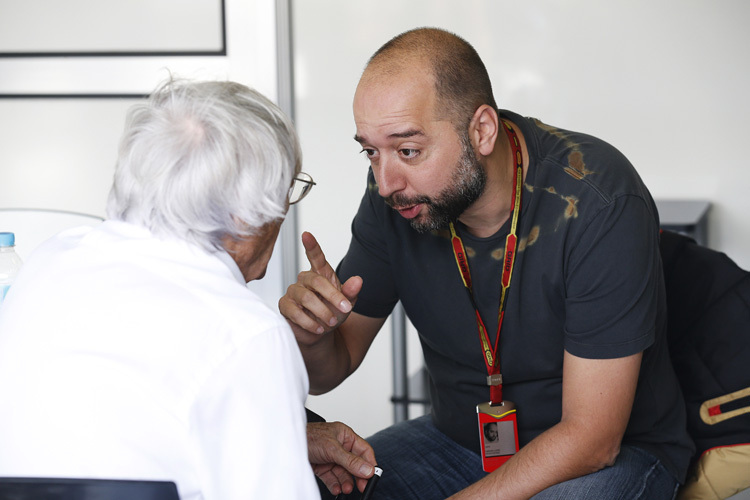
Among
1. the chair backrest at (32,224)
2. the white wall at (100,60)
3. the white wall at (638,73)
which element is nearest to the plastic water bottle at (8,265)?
the chair backrest at (32,224)

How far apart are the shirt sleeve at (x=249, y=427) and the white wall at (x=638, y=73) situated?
2208 mm

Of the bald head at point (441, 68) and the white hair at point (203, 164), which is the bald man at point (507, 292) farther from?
the white hair at point (203, 164)

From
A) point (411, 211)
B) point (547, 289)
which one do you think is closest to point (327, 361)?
point (411, 211)

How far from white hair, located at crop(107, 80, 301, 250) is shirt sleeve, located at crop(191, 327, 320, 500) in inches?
7.1

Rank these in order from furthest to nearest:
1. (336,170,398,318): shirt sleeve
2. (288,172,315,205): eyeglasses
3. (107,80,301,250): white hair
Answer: (336,170,398,318): shirt sleeve < (288,172,315,205): eyeglasses < (107,80,301,250): white hair

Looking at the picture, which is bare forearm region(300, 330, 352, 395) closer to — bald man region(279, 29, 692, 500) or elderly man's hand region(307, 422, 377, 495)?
bald man region(279, 29, 692, 500)

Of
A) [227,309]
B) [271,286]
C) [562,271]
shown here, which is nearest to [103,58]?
[271,286]

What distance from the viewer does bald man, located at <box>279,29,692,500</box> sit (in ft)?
4.32

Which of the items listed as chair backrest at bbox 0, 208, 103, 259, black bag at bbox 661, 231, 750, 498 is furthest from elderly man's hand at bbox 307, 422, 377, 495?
chair backrest at bbox 0, 208, 103, 259

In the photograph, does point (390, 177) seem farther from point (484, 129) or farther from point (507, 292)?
point (507, 292)

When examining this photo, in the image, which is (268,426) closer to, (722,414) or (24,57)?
(722,414)

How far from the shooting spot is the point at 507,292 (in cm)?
146

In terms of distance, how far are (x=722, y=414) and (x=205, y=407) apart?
1029 mm

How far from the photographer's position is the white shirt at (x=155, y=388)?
833 mm
